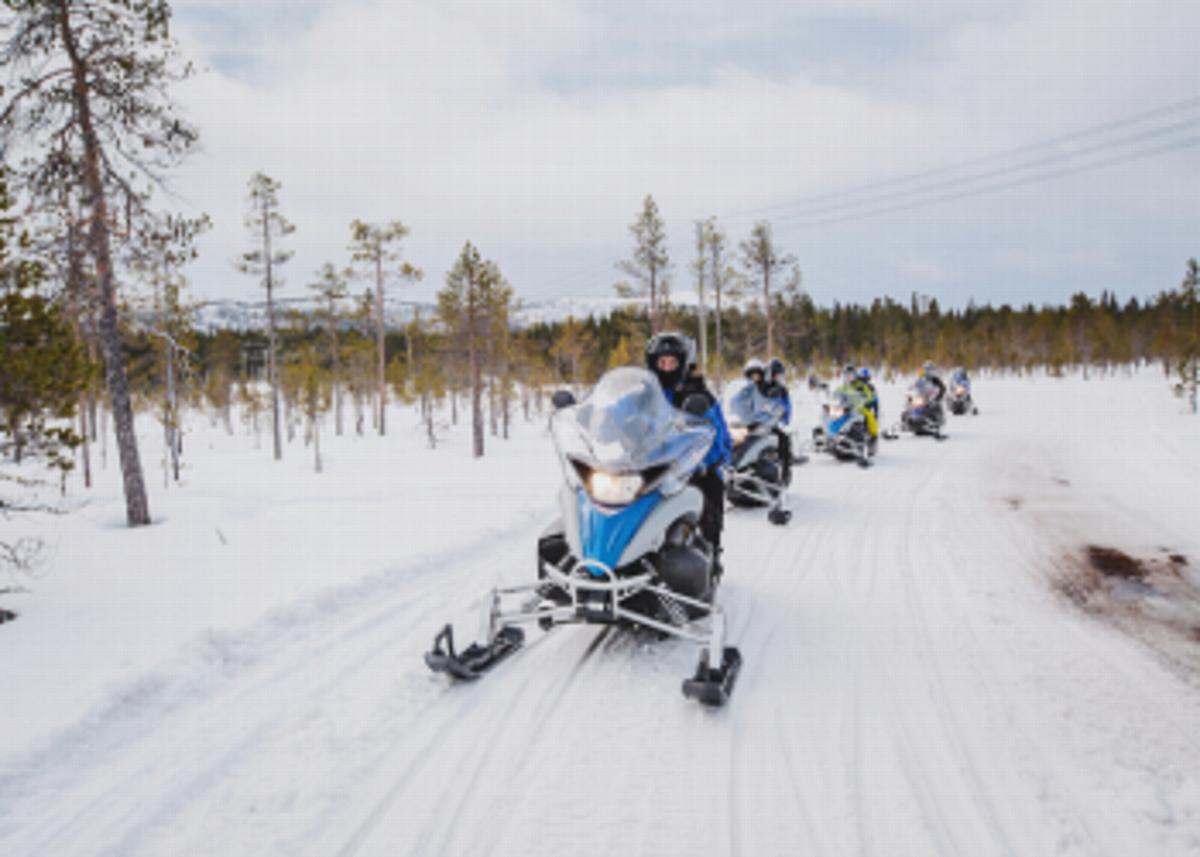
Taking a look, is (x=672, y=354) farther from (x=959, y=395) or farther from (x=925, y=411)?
(x=959, y=395)

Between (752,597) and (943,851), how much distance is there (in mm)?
3193

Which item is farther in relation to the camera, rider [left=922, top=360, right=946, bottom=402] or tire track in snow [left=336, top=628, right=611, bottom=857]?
rider [left=922, top=360, right=946, bottom=402]

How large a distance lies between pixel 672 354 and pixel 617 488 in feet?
6.67

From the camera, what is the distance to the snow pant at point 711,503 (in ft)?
18.4

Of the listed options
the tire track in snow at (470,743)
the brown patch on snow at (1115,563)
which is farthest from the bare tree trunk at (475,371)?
the tire track in snow at (470,743)

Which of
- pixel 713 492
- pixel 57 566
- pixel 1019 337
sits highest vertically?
pixel 1019 337

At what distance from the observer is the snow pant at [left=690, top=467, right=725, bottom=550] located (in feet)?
18.4

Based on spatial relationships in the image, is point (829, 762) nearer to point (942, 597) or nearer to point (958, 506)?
point (942, 597)

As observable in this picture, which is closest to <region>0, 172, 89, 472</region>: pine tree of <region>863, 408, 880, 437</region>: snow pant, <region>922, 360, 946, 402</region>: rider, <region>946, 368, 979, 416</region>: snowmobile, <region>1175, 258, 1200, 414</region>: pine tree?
<region>863, 408, 880, 437</region>: snow pant

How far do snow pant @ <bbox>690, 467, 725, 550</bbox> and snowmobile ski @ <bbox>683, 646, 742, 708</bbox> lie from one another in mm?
1508

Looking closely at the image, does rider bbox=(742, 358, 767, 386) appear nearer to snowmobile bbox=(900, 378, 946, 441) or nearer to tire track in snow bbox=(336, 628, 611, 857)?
tire track in snow bbox=(336, 628, 611, 857)

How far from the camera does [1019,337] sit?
257 ft

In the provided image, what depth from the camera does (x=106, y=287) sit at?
11.8 m

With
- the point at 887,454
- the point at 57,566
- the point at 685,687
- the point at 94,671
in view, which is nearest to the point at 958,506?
the point at 887,454
